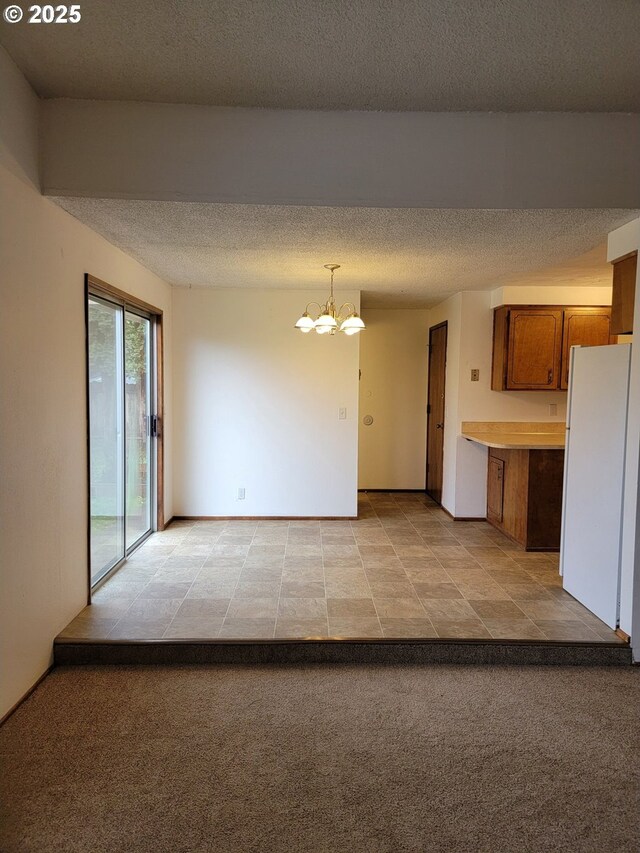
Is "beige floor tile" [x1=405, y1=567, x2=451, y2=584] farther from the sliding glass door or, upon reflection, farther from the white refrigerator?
the sliding glass door

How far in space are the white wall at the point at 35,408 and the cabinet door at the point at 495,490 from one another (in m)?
3.78

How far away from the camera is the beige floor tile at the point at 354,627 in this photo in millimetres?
2955

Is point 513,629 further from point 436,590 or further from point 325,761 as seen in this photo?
point 325,761

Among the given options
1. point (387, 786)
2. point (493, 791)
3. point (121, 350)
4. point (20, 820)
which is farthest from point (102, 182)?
point (493, 791)

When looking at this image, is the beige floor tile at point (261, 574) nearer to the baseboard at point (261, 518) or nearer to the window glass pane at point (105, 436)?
the window glass pane at point (105, 436)

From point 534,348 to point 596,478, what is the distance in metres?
2.26

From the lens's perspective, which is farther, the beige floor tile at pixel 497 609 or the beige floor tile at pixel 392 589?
the beige floor tile at pixel 392 589

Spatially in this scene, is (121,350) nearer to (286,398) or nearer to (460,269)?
(286,398)

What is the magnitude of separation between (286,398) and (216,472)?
3.49 ft

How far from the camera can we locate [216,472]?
17.9 ft

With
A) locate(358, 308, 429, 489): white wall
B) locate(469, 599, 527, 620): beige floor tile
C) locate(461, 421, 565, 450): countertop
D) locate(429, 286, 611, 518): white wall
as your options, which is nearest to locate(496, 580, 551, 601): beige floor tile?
locate(469, 599, 527, 620): beige floor tile

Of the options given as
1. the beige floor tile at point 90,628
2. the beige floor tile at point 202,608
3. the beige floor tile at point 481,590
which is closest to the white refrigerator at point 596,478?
the beige floor tile at point 481,590

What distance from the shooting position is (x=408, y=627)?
10.00 feet

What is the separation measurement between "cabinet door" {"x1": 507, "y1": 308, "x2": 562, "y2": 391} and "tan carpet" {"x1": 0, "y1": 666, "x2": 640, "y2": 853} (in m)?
3.05
